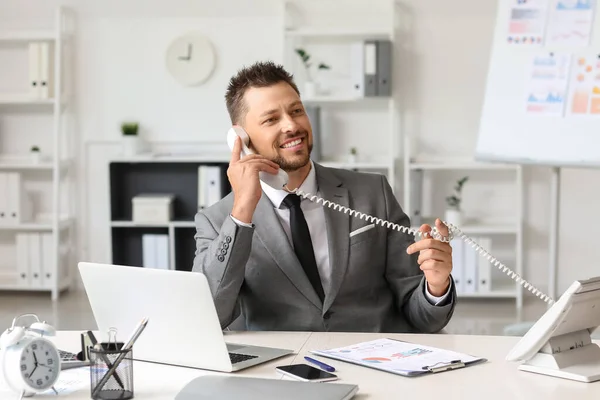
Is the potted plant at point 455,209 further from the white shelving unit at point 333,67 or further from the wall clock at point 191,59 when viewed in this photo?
the wall clock at point 191,59

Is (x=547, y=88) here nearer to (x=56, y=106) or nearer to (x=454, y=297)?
(x=454, y=297)

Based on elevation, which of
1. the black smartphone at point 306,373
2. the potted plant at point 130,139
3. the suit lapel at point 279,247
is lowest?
the black smartphone at point 306,373

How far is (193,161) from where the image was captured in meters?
5.35

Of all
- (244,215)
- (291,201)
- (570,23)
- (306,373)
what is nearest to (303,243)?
(291,201)

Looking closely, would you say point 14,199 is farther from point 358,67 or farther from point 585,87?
point 585,87

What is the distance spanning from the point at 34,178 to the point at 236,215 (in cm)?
393

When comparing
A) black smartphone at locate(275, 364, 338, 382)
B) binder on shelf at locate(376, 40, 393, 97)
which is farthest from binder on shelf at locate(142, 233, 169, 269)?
black smartphone at locate(275, 364, 338, 382)

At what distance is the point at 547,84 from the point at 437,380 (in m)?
2.42

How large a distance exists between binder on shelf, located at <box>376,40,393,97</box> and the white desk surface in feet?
11.1

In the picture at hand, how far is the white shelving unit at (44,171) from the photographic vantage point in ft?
17.7

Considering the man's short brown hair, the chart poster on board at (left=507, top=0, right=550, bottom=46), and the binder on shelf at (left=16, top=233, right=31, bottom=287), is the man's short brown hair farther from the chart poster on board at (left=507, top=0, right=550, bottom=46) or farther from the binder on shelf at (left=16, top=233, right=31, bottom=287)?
the binder on shelf at (left=16, top=233, right=31, bottom=287)

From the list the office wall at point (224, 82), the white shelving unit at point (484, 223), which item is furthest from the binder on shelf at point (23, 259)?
the white shelving unit at point (484, 223)

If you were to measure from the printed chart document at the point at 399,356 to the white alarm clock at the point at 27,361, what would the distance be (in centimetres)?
54

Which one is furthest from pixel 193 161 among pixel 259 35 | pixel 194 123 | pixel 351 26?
pixel 351 26
